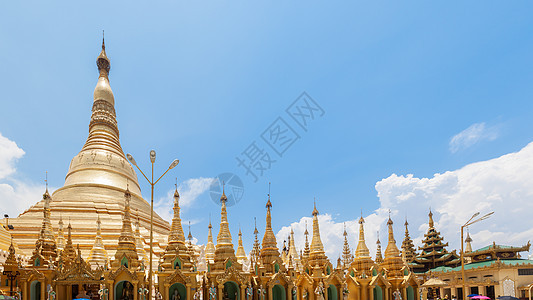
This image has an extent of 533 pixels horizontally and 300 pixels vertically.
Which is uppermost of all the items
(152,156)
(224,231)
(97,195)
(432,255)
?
(97,195)

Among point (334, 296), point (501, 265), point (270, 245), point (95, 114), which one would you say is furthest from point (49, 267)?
point (501, 265)

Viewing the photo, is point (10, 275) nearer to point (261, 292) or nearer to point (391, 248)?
point (261, 292)

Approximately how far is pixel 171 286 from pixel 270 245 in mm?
8701

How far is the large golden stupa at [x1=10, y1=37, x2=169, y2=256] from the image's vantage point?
45.9 meters

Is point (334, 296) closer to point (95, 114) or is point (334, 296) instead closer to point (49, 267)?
point (49, 267)

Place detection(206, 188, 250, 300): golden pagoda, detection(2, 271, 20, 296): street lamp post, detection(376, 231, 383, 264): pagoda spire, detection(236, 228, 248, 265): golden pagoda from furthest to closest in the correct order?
detection(236, 228, 248, 265): golden pagoda → detection(376, 231, 383, 264): pagoda spire → detection(2, 271, 20, 296): street lamp post → detection(206, 188, 250, 300): golden pagoda

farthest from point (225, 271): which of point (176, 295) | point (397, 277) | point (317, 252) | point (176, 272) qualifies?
point (397, 277)

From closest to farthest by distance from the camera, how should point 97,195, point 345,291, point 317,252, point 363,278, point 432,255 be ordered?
point 345,291 → point 317,252 → point 363,278 → point 97,195 → point 432,255

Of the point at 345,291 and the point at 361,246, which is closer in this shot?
the point at 345,291

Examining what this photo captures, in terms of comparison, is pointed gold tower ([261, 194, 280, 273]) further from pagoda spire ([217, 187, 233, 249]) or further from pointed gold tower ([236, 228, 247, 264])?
pointed gold tower ([236, 228, 247, 264])

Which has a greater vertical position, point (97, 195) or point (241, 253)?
point (97, 195)

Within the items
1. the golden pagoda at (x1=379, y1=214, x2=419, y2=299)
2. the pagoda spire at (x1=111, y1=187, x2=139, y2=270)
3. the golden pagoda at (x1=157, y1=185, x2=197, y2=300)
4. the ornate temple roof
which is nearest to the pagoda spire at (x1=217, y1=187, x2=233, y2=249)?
the golden pagoda at (x1=157, y1=185, x2=197, y2=300)

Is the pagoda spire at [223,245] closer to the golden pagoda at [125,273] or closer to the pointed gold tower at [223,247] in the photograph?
the pointed gold tower at [223,247]

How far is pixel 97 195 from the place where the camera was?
54.5m
